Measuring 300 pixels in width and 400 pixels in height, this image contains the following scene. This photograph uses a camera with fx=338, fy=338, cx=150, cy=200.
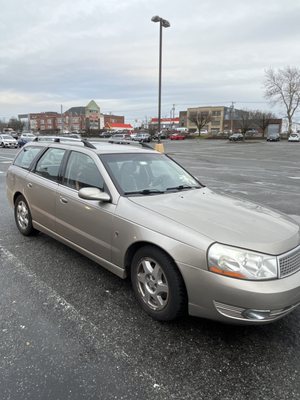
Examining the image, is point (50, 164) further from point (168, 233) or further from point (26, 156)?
point (168, 233)

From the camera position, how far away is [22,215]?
17.3 ft

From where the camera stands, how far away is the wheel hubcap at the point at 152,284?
291cm

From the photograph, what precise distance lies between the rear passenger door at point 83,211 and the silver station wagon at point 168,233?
0.04 feet

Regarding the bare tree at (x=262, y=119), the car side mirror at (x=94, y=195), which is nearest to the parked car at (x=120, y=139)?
the car side mirror at (x=94, y=195)

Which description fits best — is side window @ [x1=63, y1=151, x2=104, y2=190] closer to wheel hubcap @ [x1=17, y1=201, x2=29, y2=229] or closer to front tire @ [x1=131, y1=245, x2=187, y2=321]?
front tire @ [x1=131, y1=245, x2=187, y2=321]

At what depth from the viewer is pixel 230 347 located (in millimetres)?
2703

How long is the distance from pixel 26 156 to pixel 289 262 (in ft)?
14.3

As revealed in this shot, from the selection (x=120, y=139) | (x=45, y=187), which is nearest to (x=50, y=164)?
(x=45, y=187)

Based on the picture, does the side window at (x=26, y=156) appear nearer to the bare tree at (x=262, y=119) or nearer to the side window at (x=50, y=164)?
the side window at (x=50, y=164)

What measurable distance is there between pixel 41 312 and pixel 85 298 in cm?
46

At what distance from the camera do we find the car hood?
263 centimetres

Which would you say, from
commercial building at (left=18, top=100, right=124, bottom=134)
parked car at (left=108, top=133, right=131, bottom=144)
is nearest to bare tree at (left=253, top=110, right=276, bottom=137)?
parked car at (left=108, top=133, right=131, bottom=144)

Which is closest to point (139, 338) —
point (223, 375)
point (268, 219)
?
point (223, 375)

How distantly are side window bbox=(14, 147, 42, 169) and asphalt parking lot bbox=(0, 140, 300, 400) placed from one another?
202 centimetres
